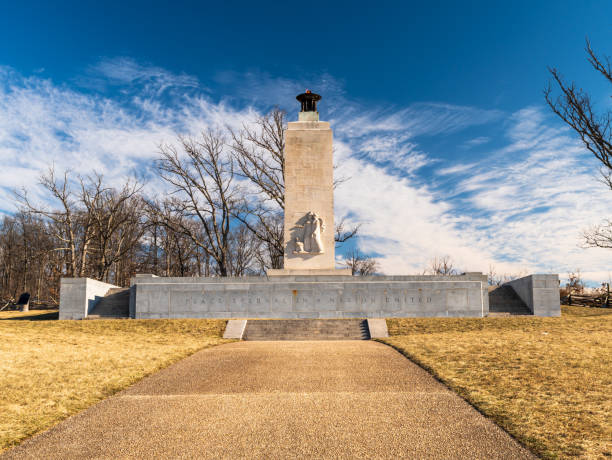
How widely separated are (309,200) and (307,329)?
8.31 m

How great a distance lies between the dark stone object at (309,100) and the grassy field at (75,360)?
Answer: 13.4 metres

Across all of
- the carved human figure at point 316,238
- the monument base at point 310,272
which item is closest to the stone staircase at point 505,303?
the monument base at point 310,272

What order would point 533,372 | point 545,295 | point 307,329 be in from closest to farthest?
point 533,372 < point 307,329 < point 545,295

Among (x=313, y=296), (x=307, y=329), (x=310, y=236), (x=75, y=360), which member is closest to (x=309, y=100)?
(x=310, y=236)

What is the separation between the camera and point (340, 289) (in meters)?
23.4

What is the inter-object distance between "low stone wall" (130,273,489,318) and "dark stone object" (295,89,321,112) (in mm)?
10167

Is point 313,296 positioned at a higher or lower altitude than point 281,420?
higher

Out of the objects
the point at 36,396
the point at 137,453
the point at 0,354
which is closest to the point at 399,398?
the point at 137,453

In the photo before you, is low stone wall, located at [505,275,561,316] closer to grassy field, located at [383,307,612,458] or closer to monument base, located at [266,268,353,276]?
grassy field, located at [383,307,612,458]

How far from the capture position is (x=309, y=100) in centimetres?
2795

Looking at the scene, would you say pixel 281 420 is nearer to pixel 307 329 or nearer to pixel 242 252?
pixel 307 329

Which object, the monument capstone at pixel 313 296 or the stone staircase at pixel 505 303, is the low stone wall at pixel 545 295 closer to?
the monument capstone at pixel 313 296

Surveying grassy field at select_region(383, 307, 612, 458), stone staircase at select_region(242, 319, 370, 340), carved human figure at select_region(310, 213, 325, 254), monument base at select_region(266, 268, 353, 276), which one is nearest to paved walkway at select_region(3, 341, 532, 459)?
grassy field at select_region(383, 307, 612, 458)

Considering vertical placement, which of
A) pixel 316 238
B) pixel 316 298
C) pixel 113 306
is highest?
pixel 316 238
